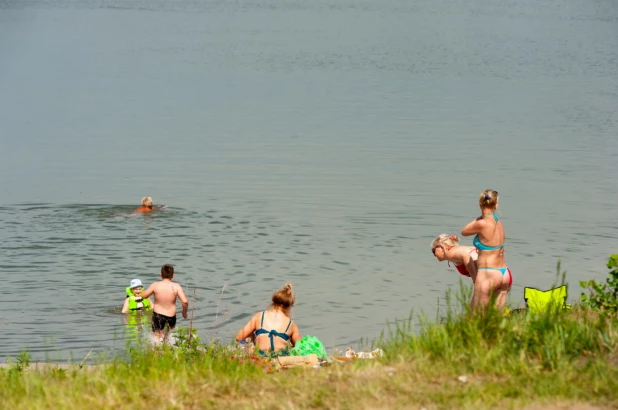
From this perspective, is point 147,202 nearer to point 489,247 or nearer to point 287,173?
point 287,173

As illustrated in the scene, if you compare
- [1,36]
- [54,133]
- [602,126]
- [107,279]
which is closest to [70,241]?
[107,279]

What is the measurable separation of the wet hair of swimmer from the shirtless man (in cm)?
272

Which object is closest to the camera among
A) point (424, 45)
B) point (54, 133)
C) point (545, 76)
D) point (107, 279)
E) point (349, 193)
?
point (107, 279)

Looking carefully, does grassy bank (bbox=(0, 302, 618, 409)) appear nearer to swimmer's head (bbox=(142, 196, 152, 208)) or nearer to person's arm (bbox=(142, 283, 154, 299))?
person's arm (bbox=(142, 283, 154, 299))

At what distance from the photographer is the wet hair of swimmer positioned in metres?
10.6

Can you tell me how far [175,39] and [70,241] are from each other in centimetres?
4587

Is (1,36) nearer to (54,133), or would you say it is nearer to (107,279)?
(54,133)

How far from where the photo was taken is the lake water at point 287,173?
51.1 ft

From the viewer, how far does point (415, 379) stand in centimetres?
682

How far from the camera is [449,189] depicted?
77.6 ft

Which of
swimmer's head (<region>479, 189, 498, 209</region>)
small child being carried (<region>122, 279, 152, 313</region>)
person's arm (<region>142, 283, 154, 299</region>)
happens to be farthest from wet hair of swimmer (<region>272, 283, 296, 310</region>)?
small child being carried (<region>122, 279, 152, 313</region>)

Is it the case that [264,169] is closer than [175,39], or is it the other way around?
[264,169]

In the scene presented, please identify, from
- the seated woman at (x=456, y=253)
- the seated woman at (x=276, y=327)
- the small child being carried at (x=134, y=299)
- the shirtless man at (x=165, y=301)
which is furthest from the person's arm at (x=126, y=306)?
the seated woman at (x=456, y=253)

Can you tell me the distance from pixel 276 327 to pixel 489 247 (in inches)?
96.3
